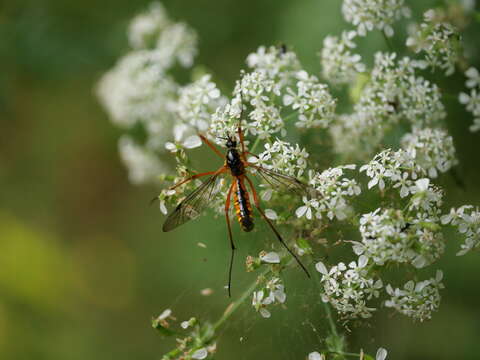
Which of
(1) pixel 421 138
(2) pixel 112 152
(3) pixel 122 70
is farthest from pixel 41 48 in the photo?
(1) pixel 421 138

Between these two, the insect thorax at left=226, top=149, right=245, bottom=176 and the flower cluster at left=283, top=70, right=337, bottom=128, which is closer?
the insect thorax at left=226, top=149, right=245, bottom=176

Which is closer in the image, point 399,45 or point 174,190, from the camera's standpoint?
point 174,190

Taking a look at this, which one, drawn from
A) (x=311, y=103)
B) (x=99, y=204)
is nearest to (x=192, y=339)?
(x=311, y=103)

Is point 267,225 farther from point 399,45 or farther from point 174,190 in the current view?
point 399,45

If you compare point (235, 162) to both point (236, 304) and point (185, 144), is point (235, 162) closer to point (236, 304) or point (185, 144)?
point (185, 144)

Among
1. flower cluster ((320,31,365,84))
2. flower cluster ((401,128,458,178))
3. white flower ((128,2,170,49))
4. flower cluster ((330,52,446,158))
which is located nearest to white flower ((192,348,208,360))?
flower cluster ((401,128,458,178))

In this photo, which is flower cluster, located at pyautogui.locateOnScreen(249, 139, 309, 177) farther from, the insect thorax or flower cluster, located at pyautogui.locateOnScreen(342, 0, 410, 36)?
flower cluster, located at pyautogui.locateOnScreen(342, 0, 410, 36)

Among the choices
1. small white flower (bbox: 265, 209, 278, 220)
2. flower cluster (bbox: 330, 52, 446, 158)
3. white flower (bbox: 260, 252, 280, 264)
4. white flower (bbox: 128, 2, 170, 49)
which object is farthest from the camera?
white flower (bbox: 128, 2, 170, 49)
